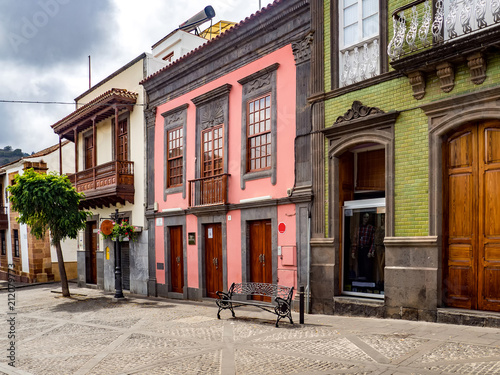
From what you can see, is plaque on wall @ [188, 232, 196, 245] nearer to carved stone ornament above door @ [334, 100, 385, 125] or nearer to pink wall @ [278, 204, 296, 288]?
pink wall @ [278, 204, 296, 288]

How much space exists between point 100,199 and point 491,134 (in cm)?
1516

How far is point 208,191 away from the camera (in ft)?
48.2

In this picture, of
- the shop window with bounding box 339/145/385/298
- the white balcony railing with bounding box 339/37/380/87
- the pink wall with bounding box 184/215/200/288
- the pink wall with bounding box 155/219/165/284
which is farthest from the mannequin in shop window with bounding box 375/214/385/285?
the pink wall with bounding box 155/219/165/284

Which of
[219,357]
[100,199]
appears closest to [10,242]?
[100,199]

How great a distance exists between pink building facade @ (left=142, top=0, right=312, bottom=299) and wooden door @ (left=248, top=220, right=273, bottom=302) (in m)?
0.03

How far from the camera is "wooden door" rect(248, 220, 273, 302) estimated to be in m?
12.6

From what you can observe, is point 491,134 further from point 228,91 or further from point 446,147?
point 228,91

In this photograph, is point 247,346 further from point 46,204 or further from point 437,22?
point 46,204

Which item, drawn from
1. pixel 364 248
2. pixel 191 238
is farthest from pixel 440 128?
pixel 191 238

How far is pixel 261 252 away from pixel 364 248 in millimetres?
3291

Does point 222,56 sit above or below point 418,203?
above

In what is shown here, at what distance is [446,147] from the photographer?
8805 millimetres

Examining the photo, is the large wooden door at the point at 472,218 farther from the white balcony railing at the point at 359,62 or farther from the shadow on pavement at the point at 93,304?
the shadow on pavement at the point at 93,304

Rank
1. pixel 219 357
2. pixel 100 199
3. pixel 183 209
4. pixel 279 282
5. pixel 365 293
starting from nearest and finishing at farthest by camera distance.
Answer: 1. pixel 219 357
2. pixel 365 293
3. pixel 279 282
4. pixel 183 209
5. pixel 100 199
